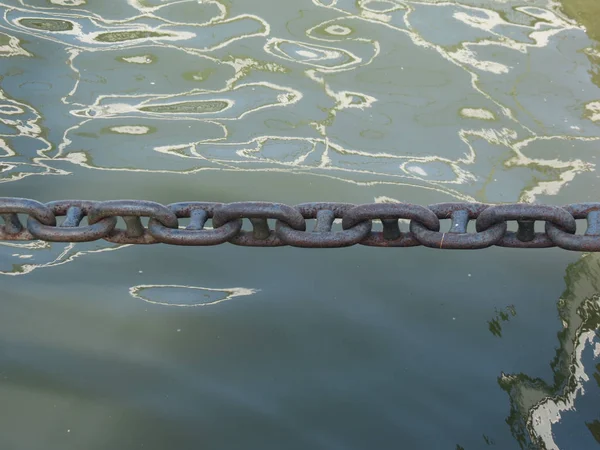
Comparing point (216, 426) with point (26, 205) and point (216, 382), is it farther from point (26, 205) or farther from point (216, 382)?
point (26, 205)

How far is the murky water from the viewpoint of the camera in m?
2.32

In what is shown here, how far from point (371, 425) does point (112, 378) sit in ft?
2.68

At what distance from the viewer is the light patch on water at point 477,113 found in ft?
10.9

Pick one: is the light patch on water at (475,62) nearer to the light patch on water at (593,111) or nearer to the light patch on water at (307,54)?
the light patch on water at (593,111)

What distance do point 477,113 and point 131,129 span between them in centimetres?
149

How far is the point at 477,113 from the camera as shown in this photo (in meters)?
3.35

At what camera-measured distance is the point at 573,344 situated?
8.12 ft

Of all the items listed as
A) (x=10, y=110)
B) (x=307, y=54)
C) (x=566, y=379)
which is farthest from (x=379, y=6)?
(x=566, y=379)

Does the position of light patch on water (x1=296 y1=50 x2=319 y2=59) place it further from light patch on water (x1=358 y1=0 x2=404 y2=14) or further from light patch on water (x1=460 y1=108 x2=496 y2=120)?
light patch on water (x1=460 y1=108 x2=496 y2=120)

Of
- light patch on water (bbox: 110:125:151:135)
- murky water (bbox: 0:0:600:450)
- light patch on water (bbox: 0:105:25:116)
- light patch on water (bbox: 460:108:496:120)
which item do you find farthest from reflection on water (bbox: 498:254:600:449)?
light patch on water (bbox: 0:105:25:116)

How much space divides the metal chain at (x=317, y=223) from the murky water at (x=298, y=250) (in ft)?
2.14

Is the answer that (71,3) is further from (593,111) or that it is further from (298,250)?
(593,111)

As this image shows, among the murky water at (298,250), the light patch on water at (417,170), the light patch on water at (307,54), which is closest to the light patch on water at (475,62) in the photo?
the murky water at (298,250)

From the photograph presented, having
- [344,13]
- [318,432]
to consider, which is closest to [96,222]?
[318,432]
